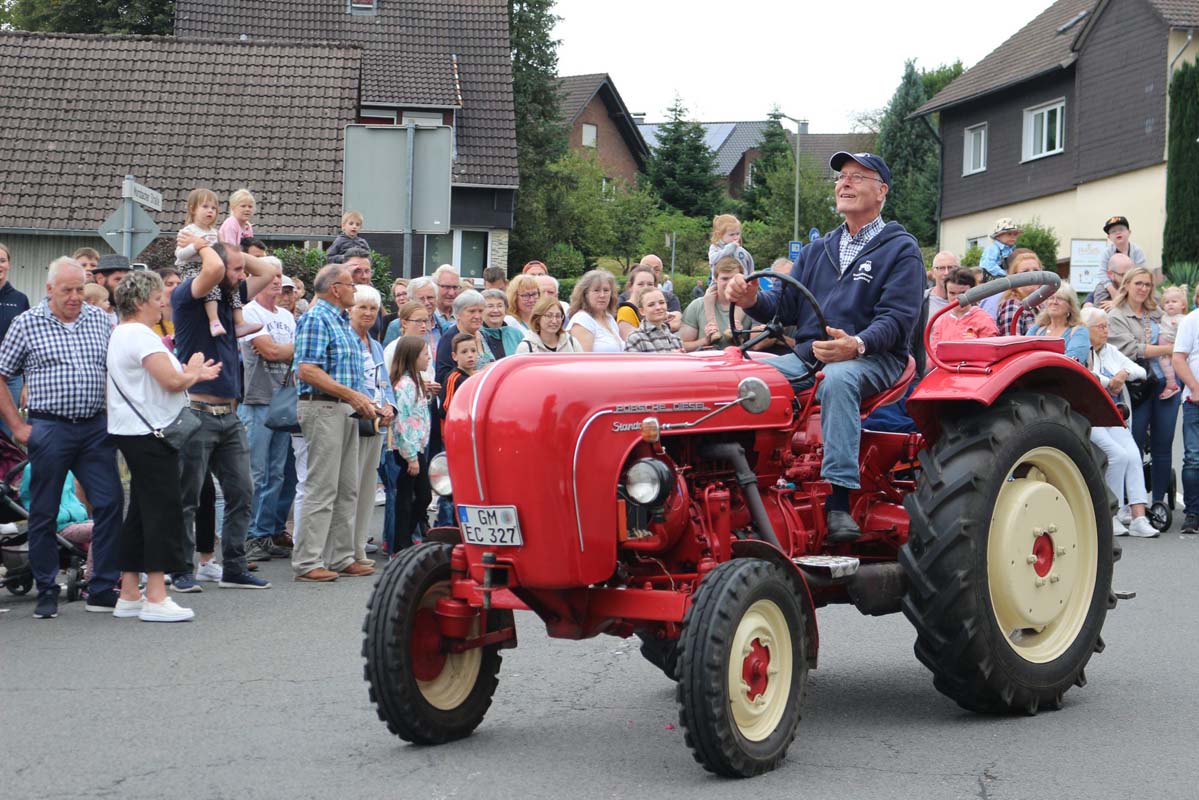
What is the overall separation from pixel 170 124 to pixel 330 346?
971 inches

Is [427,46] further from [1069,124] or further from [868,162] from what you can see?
[868,162]

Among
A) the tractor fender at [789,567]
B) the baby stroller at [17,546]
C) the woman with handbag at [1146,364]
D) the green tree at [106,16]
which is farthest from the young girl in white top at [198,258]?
the green tree at [106,16]

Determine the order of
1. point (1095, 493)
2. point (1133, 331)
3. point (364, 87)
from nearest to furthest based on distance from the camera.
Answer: point (1095, 493)
point (1133, 331)
point (364, 87)

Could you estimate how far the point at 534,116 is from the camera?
5372cm

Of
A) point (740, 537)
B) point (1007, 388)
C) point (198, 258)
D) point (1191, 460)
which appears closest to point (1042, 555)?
point (1007, 388)

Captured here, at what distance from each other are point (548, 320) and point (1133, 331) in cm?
548

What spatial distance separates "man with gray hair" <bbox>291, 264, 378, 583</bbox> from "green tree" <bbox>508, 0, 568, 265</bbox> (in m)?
40.6

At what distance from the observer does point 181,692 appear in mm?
7367

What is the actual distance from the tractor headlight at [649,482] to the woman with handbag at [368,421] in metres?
5.65

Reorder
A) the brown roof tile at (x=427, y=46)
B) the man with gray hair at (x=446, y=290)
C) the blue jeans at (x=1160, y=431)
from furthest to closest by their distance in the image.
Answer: the brown roof tile at (x=427, y=46), the man with gray hair at (x=446, y=290), the blue jeans at (x=1160, y=431)

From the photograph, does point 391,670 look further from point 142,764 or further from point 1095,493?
point 1095,493


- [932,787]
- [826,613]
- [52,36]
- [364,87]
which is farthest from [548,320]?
[364,87]

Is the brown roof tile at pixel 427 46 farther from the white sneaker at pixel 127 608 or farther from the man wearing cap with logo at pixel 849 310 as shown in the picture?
the man wearing cap with logo at pixel 849 310

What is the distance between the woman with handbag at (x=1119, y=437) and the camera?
13234 millimetres
